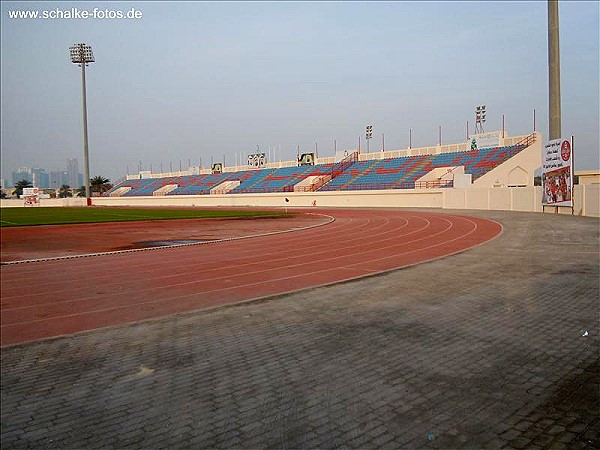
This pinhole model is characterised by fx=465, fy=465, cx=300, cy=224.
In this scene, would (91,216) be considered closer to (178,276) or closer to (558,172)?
(178,276)

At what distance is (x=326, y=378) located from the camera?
14.3 ft

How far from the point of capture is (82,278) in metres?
9.84

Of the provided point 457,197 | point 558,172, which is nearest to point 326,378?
point 558,172

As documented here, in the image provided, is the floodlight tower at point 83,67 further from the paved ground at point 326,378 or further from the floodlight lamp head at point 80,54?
the paved ground at point 326,378

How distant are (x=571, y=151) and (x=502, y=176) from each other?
59.8ft

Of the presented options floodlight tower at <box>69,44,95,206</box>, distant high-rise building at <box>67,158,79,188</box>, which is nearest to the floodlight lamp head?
floodlight tower at <box>69,44,95,206</box>

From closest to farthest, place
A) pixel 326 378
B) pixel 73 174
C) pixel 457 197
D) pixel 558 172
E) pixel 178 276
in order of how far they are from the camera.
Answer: pixel 326 378 < pixel 178 276 < pixel 558 172 < pixel 457 197 < pixel 73 174

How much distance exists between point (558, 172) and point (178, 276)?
80.1 ft

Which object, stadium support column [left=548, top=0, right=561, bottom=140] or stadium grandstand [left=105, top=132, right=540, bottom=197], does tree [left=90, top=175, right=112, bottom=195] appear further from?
stadium support column [left=548, top=0, right=561, bottom=140]

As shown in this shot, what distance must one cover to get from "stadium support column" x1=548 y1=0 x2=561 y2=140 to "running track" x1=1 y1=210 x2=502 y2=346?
15.2 metres

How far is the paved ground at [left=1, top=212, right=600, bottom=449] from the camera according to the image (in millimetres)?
3371

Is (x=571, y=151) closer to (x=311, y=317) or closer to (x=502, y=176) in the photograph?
(x=502, y=176)

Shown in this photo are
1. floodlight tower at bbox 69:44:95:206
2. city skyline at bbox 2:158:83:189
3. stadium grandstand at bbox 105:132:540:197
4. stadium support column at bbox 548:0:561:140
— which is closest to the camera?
stadium support column at bbox 548:0:561:140

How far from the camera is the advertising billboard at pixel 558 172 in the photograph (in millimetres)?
25359
